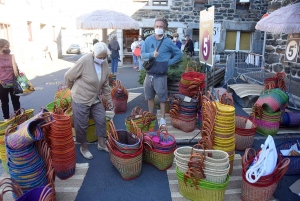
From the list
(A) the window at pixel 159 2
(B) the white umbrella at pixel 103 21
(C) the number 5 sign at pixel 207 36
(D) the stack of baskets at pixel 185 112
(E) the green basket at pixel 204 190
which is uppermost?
(A) the window at pixel 159 2

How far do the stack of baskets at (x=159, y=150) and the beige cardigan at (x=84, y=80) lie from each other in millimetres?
953

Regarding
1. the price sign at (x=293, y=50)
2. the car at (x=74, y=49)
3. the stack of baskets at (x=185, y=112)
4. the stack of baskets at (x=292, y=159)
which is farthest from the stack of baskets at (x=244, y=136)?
the car at (x=74, y=49)

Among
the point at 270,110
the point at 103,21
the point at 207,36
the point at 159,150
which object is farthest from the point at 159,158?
the point at 103,21

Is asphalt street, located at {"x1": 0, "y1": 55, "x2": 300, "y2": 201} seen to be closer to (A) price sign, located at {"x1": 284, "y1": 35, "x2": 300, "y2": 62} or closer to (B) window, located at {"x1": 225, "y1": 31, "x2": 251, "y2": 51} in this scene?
(A) price sign, located at {"x1": 284, "y1": 35, "x2": 300, "y2": 62}

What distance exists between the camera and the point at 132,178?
10.3 feet

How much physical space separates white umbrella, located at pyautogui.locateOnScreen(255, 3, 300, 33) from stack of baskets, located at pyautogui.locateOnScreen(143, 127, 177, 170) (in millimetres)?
3314

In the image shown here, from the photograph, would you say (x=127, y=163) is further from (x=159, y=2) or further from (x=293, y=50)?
Result: (x=159, y=2)

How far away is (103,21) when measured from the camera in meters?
6.48

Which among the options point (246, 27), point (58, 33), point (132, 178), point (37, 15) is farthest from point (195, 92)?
point (58, 33)

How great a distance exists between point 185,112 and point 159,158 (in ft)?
4.53

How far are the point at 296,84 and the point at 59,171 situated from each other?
6.91 meters

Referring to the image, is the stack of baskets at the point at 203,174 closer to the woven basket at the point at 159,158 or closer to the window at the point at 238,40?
the woven basket at the point at 159,158

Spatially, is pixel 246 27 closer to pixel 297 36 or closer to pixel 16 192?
pixel 297 36

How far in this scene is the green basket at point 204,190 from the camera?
250cm
